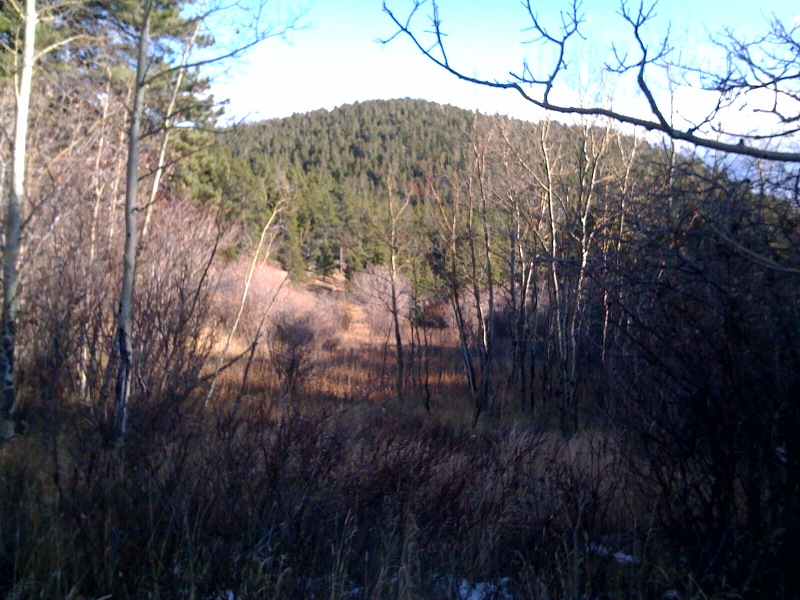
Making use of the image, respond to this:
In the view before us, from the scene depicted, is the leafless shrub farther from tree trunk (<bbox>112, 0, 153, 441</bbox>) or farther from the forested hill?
tree trunk (<bbox>112, 0, 153, 441</bbox>)

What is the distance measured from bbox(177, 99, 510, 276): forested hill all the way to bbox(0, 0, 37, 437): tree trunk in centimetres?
235

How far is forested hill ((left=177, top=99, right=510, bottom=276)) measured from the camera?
1138 centimetres

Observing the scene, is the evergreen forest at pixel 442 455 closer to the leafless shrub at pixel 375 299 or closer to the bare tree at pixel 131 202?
the bare tree at pixel 131 202

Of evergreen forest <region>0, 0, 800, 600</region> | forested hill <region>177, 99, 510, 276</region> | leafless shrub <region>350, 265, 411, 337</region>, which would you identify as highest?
forested hill <region>177, 99, 510, 276</region>

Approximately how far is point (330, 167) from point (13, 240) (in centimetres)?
3578

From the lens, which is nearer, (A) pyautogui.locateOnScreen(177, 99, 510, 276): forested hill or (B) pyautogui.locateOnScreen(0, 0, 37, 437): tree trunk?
(B) pyautogui.locateOnScreen(0, 0, 37, 437): tree trunk

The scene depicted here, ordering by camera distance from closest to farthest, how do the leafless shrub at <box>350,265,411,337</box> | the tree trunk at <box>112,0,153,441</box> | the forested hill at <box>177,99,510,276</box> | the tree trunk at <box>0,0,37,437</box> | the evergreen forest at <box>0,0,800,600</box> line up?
the evergreen forest at <box>0,0,800,600</box> < the tree trunk at <box>112,0,153,441</box> < the tree trunk at <box>0,0,37,437</box> < the forested hill at <box>177,99,510,276</box> < the leafless shrub at <box>350,265,411,337</box>

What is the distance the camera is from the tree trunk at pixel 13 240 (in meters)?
7.54

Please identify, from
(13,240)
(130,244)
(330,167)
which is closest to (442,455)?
(130,244)

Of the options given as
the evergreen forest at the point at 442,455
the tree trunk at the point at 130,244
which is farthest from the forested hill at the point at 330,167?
the evergreen forest at the point at 442,455

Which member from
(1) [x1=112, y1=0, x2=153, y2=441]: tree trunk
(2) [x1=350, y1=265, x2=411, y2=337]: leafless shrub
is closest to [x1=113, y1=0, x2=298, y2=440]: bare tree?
(1) [x1=112, y1=0, x2=153, y2=441]: tree trunk

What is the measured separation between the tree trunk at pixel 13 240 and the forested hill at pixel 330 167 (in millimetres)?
2347

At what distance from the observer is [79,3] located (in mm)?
8164

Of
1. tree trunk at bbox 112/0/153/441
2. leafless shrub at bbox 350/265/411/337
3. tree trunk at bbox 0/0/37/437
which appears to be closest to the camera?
tree trunk at bbox 112/0/153/441
